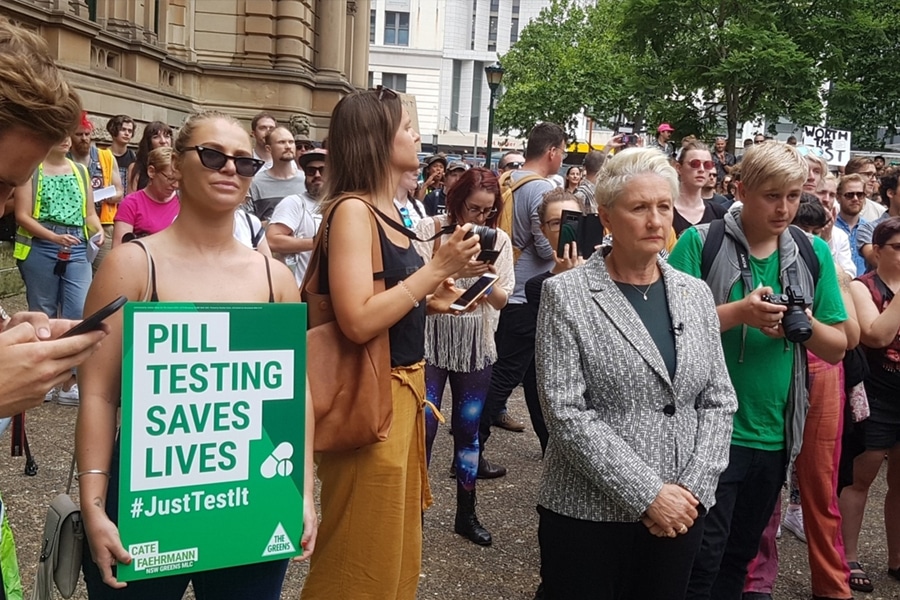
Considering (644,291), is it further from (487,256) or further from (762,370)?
(762,370)

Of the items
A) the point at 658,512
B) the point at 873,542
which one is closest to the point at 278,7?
the point at 873,542

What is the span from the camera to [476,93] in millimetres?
85500

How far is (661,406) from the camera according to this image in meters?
2.86

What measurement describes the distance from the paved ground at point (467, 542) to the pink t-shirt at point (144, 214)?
159 cm

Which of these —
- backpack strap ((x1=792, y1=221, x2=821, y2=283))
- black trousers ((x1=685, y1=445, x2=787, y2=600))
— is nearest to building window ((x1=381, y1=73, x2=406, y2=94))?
backpack strap ((x1=792, y1=221, x2=821, y2=283))

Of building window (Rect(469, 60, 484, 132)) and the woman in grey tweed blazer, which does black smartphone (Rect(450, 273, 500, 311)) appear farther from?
building window (Rect(469, 60, 484, 132))

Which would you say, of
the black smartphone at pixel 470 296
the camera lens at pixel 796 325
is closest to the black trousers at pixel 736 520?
the camera lens at pixel 796 325

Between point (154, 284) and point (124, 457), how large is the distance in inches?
19.2

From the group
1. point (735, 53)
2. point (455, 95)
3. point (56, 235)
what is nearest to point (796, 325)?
point (56, 235)

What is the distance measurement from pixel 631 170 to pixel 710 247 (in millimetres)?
725

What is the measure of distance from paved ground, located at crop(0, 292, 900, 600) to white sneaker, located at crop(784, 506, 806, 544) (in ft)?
0.25

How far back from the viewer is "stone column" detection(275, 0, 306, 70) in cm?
2109

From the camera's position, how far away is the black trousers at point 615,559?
9.32ft

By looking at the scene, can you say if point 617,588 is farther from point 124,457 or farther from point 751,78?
point 751,78
